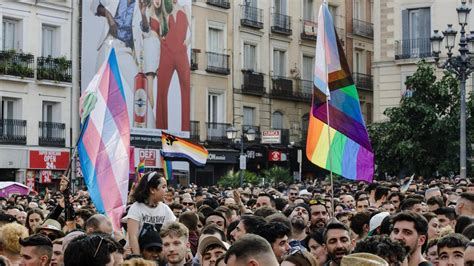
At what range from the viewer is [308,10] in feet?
166

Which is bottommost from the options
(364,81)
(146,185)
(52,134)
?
(146,185)

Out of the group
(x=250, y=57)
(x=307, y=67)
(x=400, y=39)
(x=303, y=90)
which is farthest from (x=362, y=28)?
(x=400, y=39)

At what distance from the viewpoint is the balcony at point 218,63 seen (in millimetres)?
45281

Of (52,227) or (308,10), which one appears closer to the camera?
(52,227)

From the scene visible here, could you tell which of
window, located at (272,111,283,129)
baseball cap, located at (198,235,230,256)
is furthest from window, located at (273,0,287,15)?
baseball cap, located at (198,235,230,256)

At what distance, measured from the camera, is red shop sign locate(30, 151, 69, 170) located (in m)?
37.6

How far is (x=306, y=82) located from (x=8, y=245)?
1603 inches

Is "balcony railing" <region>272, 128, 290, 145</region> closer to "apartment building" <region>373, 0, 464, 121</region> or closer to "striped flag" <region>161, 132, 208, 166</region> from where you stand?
"apartment building" <region>373, 0, 464, 121</region>

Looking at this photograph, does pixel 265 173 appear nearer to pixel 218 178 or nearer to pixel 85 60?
pixel 218 178

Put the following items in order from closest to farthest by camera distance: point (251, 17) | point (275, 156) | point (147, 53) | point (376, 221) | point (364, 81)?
point (376, 221) → point (147, 53) → point (251, 17) → point (275, 156) → point (364, 81)

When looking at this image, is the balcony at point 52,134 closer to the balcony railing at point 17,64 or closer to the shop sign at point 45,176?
the shop sign at point 45,176

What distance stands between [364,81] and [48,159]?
19.3 metres

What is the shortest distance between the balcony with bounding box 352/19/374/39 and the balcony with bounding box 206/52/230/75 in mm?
8883

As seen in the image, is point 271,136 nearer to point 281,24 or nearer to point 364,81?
point 281,24
